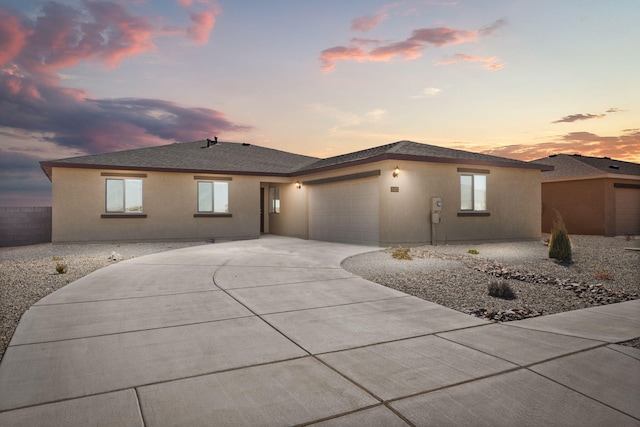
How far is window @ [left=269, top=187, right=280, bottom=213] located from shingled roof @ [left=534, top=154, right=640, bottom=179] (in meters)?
14.6

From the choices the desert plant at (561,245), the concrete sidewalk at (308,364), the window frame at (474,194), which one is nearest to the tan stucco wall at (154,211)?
the window frame at (474,194)

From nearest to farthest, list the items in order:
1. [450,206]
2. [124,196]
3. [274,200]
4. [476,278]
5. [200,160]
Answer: [476,278] → [450,206] → [124,196] → [200,160] → [274,200]

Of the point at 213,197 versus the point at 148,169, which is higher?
the point at 148,169

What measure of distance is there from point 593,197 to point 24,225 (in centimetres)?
2791

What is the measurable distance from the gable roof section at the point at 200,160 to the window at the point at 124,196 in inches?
28.3

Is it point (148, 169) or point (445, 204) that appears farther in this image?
point (148, 169)

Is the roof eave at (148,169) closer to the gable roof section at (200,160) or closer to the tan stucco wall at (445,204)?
the gable roof section at (200,160)

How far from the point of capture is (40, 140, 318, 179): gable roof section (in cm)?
1596

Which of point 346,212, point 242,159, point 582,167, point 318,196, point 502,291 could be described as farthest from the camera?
point 582,167

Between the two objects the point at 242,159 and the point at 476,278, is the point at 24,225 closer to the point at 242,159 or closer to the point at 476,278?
the point at 242,159

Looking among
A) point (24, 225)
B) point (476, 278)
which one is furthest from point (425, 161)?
point (24, 225)

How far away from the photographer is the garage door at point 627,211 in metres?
20.2

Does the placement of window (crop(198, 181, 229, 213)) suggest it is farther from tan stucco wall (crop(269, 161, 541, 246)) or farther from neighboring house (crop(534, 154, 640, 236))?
neighboring house (crop(534, 154, 640, 236))

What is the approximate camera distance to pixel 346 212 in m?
15.6
